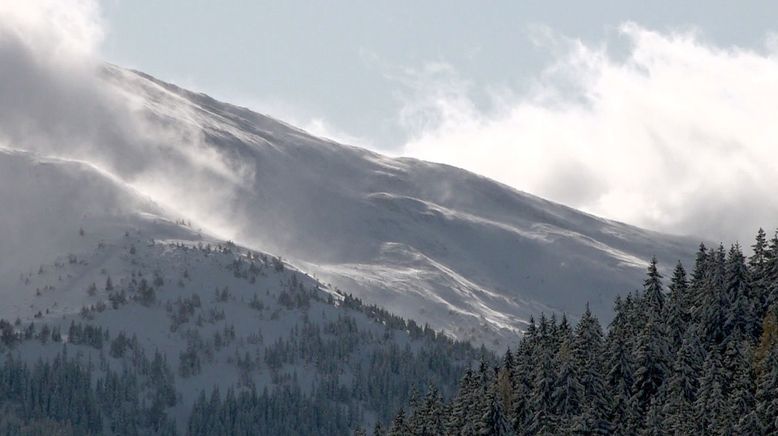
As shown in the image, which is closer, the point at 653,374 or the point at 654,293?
the point at 653,374

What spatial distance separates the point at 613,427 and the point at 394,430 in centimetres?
2056

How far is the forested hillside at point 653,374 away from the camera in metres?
115

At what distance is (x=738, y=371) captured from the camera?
122 metres

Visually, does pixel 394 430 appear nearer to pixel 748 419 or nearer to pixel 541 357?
pixel 541 357

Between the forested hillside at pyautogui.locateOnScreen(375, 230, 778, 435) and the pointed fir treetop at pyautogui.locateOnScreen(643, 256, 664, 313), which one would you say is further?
the pointed fir treetop at pyautogui.locateOnScreen(643, 256, 664, 313)

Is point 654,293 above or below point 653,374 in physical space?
above

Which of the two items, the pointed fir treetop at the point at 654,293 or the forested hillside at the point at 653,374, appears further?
the pointed fir treetop at the point at 654,293

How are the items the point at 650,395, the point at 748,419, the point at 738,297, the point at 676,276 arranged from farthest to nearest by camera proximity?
1. the point at 676,276
2. the point at 738,297
3. the point at 650,395
4. the point at 748,419

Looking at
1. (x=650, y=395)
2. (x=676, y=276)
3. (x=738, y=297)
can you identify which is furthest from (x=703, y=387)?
(x=676, y=276)

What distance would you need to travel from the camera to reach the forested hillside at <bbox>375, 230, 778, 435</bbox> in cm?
11462

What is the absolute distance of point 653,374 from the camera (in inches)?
5084

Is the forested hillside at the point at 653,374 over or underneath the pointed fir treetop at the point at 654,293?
underneath

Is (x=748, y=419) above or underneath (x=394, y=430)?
above

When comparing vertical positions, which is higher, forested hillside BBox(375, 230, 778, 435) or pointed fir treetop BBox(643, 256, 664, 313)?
pointed fir treetop BBox(643, 256, 664, 313)
